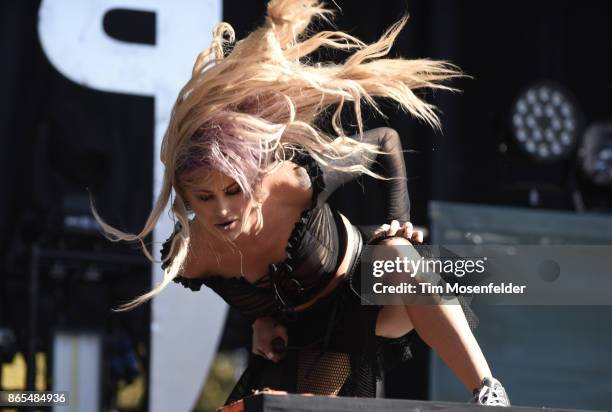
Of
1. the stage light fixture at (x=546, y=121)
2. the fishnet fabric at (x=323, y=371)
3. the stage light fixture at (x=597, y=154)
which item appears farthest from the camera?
the stage light fixture at (x=597, y=154)

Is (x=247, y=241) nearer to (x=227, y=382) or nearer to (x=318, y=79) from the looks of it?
(x=318, y=79)

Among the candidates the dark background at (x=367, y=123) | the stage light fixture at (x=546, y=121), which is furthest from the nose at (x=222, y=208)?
the stage light fixture at (x=546, y=121)

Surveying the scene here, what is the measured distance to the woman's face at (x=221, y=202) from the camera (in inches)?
101

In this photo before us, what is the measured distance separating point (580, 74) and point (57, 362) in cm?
277

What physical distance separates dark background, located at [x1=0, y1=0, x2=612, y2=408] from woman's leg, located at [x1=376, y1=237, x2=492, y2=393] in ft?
5.81

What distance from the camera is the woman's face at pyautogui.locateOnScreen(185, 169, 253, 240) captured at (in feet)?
8.44

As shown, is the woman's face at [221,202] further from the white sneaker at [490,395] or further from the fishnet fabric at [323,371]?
the white sneaker at [490,395]

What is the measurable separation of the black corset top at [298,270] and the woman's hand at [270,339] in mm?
38

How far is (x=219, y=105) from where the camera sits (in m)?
2.65

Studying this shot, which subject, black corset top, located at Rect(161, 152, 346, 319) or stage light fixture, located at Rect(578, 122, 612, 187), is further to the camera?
stage light fixture, located at Rect(578, 122, 612, 187)

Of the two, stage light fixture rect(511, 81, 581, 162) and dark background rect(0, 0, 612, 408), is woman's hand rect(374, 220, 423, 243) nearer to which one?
dark background rect(0, 0, 612, 408)

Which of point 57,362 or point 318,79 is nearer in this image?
point 318,79

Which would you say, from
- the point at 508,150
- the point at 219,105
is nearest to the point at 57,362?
the point at 219,105

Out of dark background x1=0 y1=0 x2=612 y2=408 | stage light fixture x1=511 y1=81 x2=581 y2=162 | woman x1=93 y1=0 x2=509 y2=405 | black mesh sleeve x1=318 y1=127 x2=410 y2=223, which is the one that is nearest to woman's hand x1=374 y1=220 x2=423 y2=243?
woman x1=93 y1=0 x2=509 y2=405
